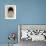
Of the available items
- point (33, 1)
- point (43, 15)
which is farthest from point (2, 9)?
point (43, 15)

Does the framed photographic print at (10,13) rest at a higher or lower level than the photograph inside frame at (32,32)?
higher

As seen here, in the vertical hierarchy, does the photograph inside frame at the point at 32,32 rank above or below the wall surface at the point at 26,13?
below

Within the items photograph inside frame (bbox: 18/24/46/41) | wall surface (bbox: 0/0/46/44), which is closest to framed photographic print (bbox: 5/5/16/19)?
wall surface (bbox: 0/0/46/44)

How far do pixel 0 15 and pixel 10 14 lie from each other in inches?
11.9

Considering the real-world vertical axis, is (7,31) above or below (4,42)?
above

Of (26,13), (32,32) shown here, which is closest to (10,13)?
(26,13)

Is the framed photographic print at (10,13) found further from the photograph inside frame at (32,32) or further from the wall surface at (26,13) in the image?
the photograph inside frame at (32,32)

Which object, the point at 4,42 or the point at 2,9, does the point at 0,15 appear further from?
the point at 4,42

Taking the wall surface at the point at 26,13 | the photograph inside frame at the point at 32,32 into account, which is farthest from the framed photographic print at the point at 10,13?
the photograph inside frame at the point at 32,32

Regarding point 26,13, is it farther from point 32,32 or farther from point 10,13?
point 32,32

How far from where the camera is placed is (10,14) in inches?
154

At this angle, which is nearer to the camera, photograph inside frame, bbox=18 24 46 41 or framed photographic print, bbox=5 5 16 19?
photograph inside frame, bbox=18 24 46 41

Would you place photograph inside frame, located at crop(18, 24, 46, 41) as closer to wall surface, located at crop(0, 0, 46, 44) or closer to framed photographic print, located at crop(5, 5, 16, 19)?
wall surface, located at crop(0, 0, 46, 44)

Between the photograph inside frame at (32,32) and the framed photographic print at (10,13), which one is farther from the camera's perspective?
the framed photographic print at (10,13)
